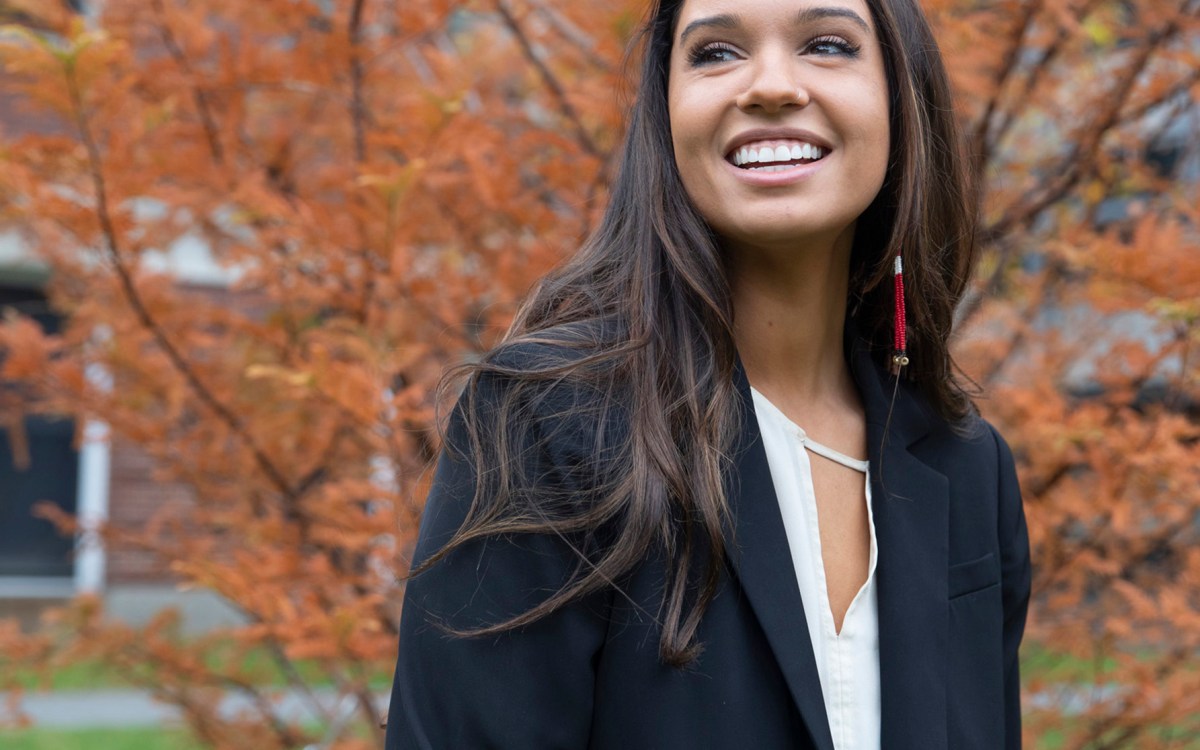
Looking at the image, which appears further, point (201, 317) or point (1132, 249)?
point (201, 317)

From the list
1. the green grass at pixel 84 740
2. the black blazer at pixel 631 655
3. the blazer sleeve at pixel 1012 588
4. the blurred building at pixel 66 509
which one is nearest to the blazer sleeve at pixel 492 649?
the black blazer at pixel 631 655

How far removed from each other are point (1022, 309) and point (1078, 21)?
36.3 inches

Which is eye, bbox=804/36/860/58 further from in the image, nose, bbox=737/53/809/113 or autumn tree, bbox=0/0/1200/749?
autumn tree, bbox=0/0/1200/749

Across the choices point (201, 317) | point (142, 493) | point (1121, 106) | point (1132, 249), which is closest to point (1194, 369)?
point (1132, 249)

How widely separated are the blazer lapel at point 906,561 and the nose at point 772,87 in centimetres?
48

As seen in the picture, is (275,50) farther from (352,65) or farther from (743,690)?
(743,690)

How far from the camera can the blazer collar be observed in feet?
4.64

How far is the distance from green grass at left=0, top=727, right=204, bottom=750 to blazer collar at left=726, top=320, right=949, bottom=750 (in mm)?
5308

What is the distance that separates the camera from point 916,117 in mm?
1645

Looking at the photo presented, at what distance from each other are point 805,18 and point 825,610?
744mm

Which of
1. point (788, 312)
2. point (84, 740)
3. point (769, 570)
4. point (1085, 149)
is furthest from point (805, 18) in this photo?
point (84, 740)

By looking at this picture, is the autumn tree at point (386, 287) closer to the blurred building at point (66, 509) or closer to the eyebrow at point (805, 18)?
the eyebrow at point (805, 18)

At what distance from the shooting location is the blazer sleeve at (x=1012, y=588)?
1.87m

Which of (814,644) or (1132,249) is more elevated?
(1132,249)
